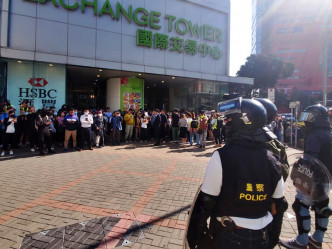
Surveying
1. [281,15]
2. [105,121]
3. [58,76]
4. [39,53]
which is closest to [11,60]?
[39,53]

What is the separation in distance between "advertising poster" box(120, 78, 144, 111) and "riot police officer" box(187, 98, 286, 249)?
49.4ft

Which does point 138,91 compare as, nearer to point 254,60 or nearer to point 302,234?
point 302,234

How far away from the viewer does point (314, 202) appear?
2801mm

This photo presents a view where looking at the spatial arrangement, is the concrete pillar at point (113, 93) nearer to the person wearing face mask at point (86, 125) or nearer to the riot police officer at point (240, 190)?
the person wearing face mask at point (86, 125)

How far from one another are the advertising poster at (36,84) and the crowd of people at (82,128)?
48.4 inches

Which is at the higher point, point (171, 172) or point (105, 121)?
point (105, 121)

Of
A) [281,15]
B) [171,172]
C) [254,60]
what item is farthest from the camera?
[281,15]

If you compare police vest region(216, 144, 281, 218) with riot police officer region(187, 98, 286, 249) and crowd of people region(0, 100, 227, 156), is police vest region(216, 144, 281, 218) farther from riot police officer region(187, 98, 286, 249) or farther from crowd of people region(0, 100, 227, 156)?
crowd of people region(0, 100, 227, 156)

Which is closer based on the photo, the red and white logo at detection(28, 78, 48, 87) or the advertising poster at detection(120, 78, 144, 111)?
the red and white logo at detection(28, 78, 48, 87)

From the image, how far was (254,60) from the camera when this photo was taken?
3569cm

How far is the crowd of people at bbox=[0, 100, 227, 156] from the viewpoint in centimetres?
881

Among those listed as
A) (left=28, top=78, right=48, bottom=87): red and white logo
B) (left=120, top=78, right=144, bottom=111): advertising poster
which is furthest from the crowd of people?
(left=120, top=78, right=144, bottom=111): advertising poster

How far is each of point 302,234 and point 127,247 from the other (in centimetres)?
226

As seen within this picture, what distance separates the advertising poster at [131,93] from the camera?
16375mm
